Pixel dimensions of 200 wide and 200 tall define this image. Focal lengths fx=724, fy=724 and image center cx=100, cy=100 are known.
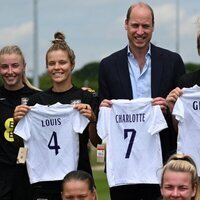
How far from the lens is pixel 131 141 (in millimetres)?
8258

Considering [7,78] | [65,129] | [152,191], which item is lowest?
[152,191]

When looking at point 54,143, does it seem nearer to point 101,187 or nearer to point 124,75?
point 124,75

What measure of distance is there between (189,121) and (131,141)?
2.31 feet

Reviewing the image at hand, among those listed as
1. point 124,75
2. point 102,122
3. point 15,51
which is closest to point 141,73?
point 124,75

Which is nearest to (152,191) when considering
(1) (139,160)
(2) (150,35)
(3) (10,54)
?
(1) (139,160)

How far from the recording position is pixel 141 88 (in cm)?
816

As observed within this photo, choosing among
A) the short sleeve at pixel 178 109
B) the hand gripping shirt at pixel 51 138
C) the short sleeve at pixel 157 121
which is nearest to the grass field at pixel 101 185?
the hand gripping shirt at pixel 51 138

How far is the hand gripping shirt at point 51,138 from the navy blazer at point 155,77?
1.49 ft

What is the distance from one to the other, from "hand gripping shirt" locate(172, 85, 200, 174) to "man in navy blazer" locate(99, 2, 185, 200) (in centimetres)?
21

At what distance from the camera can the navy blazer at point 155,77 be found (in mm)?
8117

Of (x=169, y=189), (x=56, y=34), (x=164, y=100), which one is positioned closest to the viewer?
(x=169, y=189)

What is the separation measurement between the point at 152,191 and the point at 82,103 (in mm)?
1273

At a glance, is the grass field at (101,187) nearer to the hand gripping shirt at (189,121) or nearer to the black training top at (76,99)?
the black training top at (76,99)

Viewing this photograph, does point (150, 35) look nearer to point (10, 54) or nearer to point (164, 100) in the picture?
point (164, 100)
